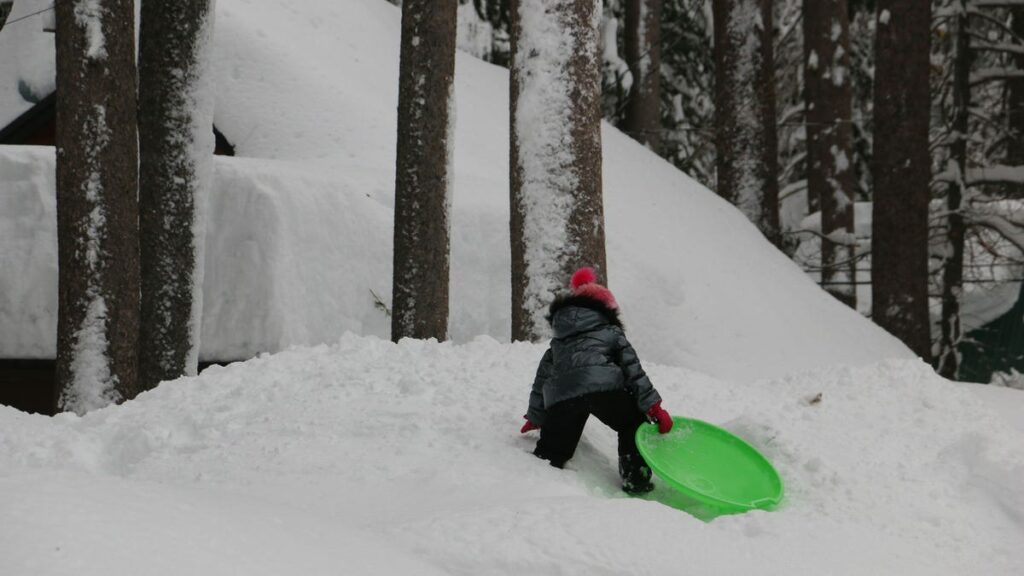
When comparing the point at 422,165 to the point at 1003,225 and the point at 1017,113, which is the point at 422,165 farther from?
the point at 1017,113

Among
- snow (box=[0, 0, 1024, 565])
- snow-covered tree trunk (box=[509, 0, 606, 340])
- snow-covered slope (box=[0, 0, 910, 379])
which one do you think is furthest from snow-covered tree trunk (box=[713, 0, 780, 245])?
snow-covered tree trunk (box=[509, 0, 606, 340])

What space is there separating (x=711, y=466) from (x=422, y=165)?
409 cm

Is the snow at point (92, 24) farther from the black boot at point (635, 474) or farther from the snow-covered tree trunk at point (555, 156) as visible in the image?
the black boot at point (635, 474)

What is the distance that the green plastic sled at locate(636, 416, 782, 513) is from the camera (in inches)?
217

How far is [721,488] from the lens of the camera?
5699 mm

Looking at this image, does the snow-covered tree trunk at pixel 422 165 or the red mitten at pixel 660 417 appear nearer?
the red mitten at pixel 660 417

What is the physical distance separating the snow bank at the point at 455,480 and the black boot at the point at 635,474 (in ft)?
0.29

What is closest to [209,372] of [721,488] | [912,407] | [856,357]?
[721,488]

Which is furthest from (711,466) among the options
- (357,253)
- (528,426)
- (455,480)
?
(357,253)

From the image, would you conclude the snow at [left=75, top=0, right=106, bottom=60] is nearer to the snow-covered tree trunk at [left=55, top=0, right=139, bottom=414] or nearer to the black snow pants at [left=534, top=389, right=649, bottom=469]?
the snow-covered tree trunk at [left=55, top=0, right=139, bottom=414]

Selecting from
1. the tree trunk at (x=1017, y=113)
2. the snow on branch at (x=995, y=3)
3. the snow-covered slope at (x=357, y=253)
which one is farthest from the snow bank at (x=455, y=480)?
the snow on branch at (x=995, y=3)

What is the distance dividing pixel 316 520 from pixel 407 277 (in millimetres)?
4896

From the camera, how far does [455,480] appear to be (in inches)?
209

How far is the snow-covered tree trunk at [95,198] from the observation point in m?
8.00
